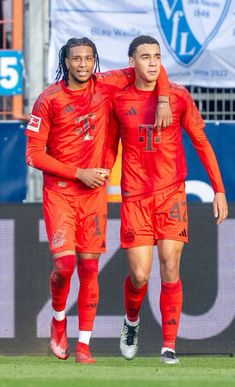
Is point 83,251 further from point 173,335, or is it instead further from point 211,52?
point 211,52

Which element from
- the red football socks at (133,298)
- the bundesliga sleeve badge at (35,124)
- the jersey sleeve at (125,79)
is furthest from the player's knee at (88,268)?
the jersey sleeve at (125,79)

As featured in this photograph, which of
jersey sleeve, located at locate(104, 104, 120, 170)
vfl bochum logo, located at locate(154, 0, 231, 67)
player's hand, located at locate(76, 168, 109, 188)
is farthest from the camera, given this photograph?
vfl bochum logo, located at locate(154, 0, 231, 67)

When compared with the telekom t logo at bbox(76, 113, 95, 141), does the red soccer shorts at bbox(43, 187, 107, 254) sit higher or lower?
lower

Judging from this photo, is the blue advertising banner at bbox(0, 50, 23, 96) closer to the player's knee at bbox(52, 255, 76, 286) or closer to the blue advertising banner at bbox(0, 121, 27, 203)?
the blue advertising banner at bbox(0, 121, 27, 203)

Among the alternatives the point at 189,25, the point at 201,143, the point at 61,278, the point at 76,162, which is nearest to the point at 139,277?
the point at 61,278

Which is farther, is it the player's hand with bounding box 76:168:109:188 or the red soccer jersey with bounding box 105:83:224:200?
the red soccer jersey with bounding box 105:83:224:200

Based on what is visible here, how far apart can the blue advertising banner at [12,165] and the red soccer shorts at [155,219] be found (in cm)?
440

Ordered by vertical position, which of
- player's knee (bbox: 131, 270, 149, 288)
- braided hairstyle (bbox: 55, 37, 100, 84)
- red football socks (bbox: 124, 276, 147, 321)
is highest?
braided hairstyle (bbox: 55, 37, 100, 84)

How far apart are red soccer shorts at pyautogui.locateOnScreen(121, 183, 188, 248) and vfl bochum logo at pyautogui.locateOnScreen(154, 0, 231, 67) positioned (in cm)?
462

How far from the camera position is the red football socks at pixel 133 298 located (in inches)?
368

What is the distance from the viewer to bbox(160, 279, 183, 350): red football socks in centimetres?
910

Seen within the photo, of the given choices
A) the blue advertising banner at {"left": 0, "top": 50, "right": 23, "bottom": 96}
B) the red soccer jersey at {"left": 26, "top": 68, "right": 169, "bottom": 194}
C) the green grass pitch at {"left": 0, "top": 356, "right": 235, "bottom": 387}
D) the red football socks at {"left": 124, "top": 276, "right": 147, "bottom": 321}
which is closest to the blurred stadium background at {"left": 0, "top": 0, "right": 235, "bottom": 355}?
the blue advertising banner at {"left": 0, "top": 50, "right": 23, "bottom": 96}

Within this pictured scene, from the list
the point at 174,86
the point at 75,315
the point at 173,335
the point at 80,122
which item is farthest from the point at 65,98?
the point at 75,315

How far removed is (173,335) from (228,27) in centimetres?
525
